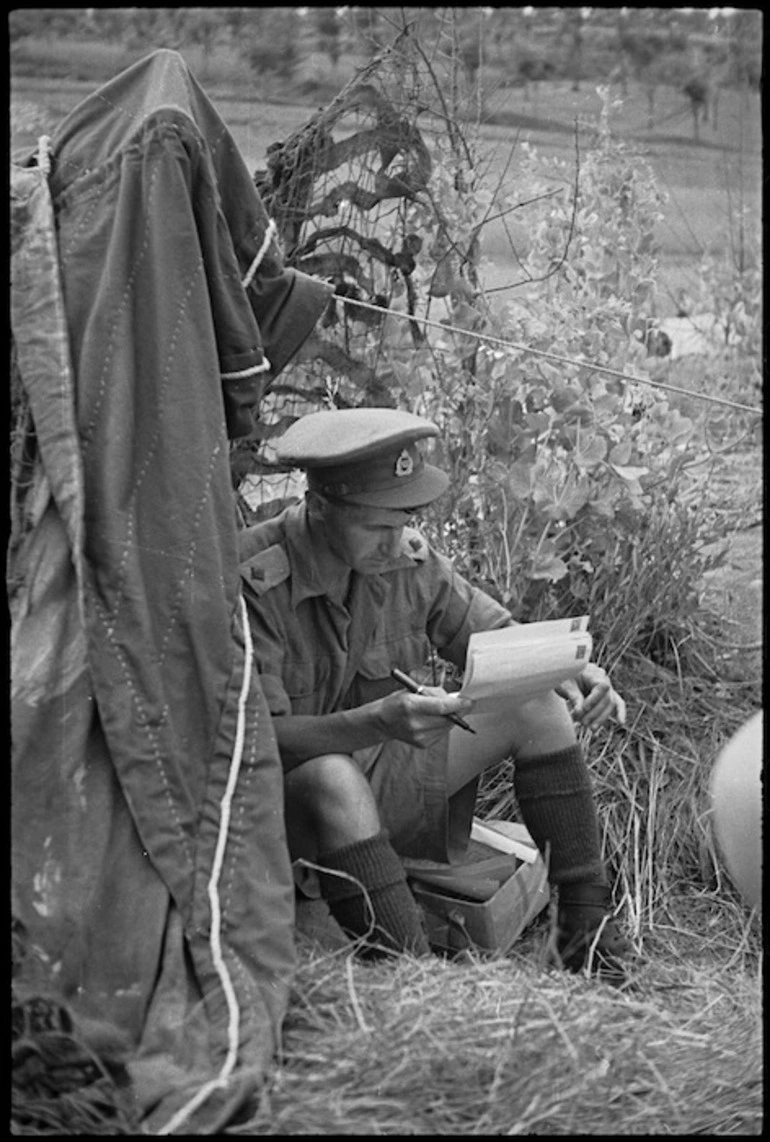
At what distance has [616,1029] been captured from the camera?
2.93m

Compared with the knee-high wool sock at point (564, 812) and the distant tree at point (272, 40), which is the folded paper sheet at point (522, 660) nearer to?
the knee-high wool sock at point (564, 812)

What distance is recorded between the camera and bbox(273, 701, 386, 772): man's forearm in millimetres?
3271

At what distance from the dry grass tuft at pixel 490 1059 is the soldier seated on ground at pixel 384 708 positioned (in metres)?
0.26

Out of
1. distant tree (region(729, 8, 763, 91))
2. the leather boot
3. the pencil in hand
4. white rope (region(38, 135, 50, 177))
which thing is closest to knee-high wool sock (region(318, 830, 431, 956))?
the pencil in hand

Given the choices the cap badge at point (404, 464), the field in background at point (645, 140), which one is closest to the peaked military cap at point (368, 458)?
the cap badge at point (404, 464)

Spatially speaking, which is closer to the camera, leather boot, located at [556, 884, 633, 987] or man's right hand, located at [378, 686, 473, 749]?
man's right hand, located at [378, 686, 473, 749]

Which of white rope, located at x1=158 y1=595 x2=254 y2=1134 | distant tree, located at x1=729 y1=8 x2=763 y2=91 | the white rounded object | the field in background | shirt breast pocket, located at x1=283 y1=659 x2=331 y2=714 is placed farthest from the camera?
distant tree, located at x1=729 y1=8 x2=763 y2=91

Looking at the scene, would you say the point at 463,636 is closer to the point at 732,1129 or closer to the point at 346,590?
the point at 346,590

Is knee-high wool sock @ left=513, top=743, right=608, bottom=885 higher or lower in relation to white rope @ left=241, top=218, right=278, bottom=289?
lower

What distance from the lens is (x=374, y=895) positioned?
10.5 ft

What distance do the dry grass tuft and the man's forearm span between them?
42 cm

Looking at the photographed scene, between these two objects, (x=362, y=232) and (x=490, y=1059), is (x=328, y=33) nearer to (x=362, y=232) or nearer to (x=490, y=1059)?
(x=362, y=232)

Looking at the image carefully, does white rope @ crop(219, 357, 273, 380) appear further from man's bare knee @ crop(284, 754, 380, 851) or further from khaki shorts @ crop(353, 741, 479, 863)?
khaki shorts @ crop(353, 741, 479, 863)

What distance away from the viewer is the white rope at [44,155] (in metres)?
2.96
